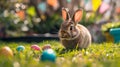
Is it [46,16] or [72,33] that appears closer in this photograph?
[72,33]

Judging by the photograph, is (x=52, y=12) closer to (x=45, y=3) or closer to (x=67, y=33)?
(x=45, y=3)

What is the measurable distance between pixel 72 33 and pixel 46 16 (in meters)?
5.97

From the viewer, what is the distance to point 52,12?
35.5 ft

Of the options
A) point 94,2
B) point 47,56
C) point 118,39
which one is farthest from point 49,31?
point 47,56

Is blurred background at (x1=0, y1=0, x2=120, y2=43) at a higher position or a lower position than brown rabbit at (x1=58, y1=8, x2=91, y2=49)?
lower

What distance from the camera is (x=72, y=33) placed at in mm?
4762

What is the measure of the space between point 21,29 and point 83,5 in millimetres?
2095

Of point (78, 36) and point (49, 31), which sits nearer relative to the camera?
point (78, 36)

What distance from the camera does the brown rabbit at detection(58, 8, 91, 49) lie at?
4719 mm

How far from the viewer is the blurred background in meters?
9.28

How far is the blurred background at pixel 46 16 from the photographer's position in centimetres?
928

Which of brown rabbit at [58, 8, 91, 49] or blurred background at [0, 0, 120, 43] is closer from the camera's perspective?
brown rabbit at [58, 8, 91, 49]

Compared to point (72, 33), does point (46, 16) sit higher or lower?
lower

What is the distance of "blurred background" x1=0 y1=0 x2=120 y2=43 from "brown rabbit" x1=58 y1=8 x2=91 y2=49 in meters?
4.00
